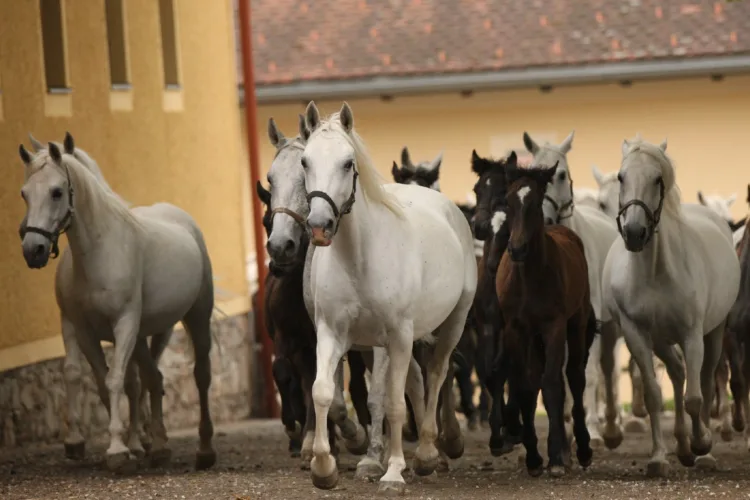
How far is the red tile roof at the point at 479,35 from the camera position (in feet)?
92.7

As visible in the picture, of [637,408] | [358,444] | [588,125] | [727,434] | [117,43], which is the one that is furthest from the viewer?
[588,125]

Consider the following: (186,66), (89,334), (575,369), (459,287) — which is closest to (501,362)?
(575,369)

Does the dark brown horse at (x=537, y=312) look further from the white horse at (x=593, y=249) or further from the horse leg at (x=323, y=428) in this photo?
the horse leg at (x=323, y=428)

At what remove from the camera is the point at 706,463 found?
1325cm

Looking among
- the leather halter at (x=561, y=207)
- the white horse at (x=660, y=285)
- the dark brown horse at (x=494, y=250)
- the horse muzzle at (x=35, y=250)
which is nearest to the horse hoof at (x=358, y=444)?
the dark brown horse at (x=494, y=250)

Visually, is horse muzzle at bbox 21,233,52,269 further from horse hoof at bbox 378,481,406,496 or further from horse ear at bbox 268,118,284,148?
horse hoof at bbox 378,481,406,496

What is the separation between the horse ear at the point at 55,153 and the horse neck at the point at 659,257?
13.9ft

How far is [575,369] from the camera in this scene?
13359mm

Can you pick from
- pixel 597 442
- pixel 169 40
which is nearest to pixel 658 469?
pixel 597 442

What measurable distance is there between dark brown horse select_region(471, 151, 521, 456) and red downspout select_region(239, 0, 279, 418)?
7839mm

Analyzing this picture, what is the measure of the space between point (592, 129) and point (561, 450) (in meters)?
16.7

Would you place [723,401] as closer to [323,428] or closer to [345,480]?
[345,480]

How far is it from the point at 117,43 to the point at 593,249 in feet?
21.6

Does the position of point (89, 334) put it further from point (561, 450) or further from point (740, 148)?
point (740, 148)
